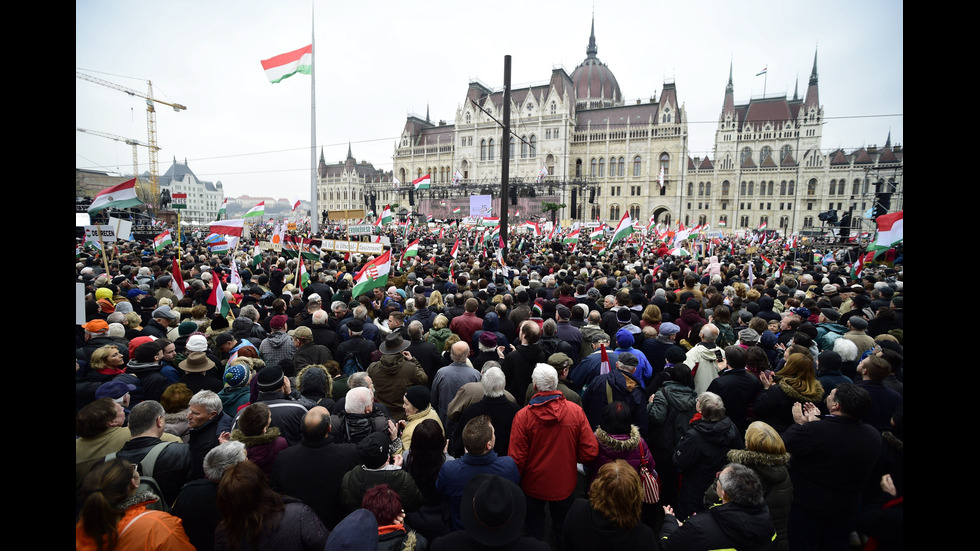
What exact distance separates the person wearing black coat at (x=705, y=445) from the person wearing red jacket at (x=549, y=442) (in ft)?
2.33

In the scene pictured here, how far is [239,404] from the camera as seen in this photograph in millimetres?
3771

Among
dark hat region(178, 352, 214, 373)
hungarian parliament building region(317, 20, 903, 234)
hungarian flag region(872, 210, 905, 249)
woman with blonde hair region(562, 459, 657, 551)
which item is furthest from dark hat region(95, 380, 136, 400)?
hungarian parliament building region(317, 20, 903, 234)

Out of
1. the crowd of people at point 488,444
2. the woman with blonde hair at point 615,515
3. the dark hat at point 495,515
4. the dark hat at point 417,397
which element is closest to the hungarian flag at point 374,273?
the crowd of people at point 488,444

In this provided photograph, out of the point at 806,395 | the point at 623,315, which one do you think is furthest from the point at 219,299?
the point at 806,395

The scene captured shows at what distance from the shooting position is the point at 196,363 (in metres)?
4.17

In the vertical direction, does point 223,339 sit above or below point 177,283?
below

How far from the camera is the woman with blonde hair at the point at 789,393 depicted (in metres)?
3.45

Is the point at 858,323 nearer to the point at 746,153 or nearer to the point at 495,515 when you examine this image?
the point at 495,515

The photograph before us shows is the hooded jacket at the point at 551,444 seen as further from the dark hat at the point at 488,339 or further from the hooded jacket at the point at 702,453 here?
the dark hat at the point at 488,339

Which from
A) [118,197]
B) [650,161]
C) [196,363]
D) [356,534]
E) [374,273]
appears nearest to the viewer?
[356,534]

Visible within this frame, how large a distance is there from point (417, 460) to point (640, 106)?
227 ft

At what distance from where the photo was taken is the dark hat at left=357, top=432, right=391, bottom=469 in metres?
2.60

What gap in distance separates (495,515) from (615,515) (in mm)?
641

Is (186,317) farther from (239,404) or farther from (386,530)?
(386,530)
